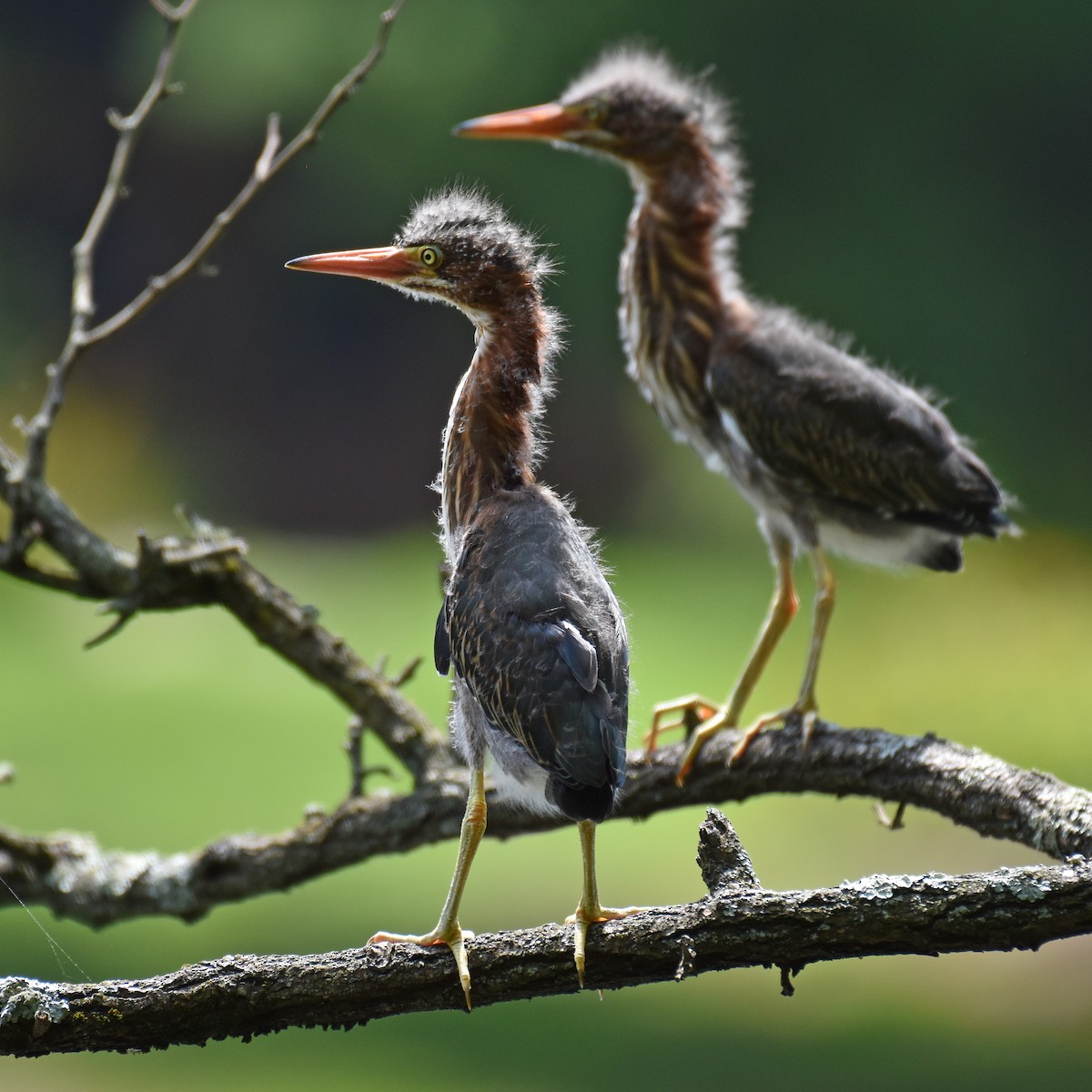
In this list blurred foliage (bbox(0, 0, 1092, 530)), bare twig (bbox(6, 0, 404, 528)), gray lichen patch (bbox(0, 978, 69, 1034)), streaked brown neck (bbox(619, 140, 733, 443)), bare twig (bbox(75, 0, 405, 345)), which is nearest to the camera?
gray lichen patch (bbox(0, 978, 69, 1034))

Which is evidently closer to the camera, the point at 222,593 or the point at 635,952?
the point at 635,952

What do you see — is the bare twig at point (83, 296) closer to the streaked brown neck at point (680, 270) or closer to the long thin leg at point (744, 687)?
the streaked brown neck at point (680, 270)

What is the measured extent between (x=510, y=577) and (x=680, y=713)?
806 mm

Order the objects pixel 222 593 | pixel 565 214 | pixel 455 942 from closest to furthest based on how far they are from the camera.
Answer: pixel 455 942, pixel 222 593, pixel 565 214

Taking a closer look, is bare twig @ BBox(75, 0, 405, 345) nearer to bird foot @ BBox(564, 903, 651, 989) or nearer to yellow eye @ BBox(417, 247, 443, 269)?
yellow eye @ BBox(417, 247, 443, 269)

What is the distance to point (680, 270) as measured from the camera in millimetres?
2051

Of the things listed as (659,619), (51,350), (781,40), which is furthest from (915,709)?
(51,350)

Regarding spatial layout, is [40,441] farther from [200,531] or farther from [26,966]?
[26,966]

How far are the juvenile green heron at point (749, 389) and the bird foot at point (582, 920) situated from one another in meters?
0.67

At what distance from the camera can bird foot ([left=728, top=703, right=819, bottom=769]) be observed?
5.72ft

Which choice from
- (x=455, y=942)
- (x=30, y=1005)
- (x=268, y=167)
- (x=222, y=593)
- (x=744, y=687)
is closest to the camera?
(x=30, y=1005)

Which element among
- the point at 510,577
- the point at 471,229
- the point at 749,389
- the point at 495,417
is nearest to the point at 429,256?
the point at 471,229

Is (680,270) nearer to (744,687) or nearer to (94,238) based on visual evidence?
(744,687)

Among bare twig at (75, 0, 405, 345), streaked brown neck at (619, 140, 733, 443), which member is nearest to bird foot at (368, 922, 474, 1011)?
bare twig at (75, 0, 405, 345)
